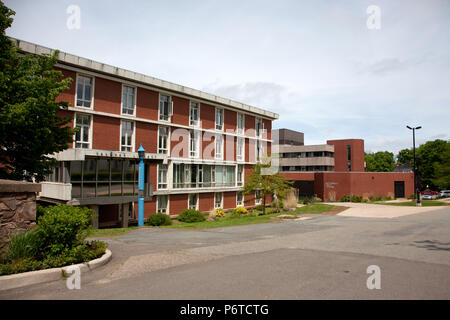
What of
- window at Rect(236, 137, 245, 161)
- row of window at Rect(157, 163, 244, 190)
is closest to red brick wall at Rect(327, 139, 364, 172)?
window at Rect(236, 137, 245, 161)

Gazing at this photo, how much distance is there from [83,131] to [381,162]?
100099 mm

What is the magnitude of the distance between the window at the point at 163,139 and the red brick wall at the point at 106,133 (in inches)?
162

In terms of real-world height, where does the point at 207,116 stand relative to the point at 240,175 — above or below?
above

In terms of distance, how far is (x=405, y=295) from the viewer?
5828mm

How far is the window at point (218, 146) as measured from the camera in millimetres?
34219

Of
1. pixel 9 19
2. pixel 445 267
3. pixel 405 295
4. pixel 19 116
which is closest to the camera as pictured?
pixel 405 295

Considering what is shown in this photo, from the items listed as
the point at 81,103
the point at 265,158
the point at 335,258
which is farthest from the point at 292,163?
the point at 335,258

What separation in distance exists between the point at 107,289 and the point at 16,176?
8.11 m

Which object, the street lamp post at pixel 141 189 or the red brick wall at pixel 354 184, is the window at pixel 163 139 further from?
the red brick wall at pixel 354 184

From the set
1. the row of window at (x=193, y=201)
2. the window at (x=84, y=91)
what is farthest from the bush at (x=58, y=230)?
the row of window at (x=193, y=201)

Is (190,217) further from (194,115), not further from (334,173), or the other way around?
(334,173)

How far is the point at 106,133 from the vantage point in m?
24.9

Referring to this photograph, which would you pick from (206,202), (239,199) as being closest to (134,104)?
(206,202)

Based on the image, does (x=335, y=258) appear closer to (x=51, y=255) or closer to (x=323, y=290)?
(x=323, y=290)
